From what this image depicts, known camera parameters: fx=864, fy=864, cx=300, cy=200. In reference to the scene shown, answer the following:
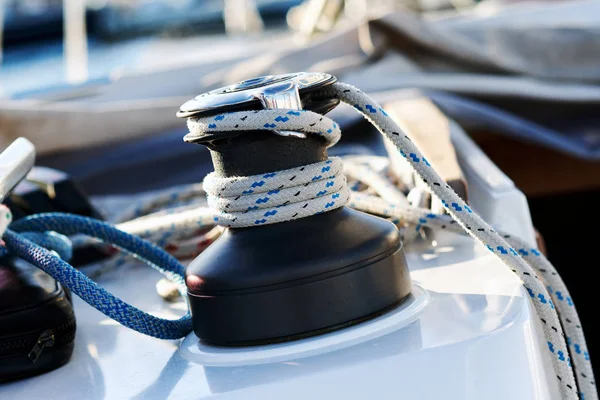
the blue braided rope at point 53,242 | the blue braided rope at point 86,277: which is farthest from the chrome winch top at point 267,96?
the blue braided rope at point 53,242

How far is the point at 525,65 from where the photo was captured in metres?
2.02

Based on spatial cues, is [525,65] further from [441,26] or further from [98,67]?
[98,67]

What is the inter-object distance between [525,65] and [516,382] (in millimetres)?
1484

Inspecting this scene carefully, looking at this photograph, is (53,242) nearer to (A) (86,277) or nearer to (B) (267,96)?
(A) (86,277)

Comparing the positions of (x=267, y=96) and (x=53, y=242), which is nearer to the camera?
(x=267, y=96)

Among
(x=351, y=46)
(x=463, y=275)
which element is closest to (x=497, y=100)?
(x=351, y=46)

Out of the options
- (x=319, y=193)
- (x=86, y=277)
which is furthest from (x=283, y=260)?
(x=86, y=277)

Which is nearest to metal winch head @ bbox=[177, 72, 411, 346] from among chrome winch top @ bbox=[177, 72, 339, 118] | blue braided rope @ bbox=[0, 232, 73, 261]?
chrome winch top @ bbox=[177, 72, 339, 118]

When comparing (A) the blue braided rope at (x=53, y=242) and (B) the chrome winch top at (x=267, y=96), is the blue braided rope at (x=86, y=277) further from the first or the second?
(B) the chrome winch top at (x=267, y=96)

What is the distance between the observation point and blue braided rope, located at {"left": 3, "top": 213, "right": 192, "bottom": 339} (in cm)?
75

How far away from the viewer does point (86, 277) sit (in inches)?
30.0

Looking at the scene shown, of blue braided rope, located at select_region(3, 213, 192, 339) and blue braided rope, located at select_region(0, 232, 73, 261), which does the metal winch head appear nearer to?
blue braided rope, located at select_region(3, 213, 192, 339)

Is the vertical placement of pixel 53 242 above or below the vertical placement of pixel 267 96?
below

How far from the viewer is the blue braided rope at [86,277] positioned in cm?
75
